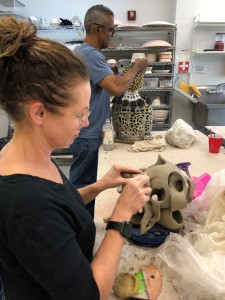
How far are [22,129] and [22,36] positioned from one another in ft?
0.64

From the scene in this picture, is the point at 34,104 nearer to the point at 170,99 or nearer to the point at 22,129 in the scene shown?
the point at 22,129

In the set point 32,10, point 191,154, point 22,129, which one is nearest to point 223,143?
point 191,154

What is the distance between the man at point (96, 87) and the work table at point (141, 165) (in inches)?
4.9

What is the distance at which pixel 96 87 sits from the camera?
1692 mm

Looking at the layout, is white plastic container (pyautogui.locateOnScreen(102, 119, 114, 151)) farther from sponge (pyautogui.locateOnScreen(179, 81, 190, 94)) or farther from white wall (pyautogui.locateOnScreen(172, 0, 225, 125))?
white wall (pyautogui.locateOnScreen(172, 0, 225, 125))

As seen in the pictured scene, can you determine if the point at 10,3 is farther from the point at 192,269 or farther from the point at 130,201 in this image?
the point at 192,269

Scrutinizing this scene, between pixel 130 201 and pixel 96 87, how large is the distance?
1120 millimetres

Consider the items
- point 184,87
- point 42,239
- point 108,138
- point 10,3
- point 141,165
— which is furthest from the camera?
point 184,87

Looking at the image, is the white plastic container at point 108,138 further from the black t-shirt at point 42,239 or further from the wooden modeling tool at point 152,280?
the black t-shirt at point 42,239

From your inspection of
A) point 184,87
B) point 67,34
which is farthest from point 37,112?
point 67,34

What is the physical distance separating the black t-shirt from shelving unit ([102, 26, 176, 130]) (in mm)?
2769

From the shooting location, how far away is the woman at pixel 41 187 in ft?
1.65

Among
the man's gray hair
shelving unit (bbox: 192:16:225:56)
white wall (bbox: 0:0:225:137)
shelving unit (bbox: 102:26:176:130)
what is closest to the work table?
the man's gray hair

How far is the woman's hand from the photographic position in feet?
3.05
